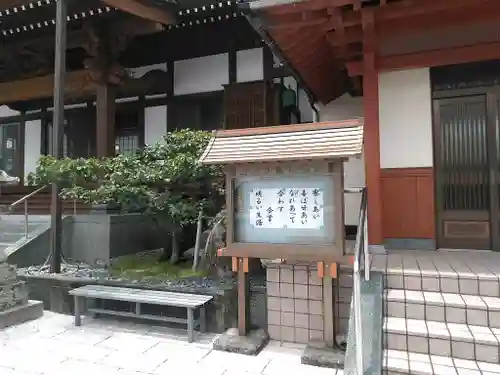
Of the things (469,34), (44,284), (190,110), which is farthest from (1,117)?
(469,34)

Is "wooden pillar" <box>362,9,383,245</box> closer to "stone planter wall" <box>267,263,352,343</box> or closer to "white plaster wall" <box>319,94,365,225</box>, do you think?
"stone planter wall" <box>267,263,352,343</box>

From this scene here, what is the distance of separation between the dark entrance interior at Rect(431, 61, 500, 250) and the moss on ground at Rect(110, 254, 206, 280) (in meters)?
4.06

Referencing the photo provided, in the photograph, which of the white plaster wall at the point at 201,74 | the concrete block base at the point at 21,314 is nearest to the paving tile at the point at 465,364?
the concrete block base at the point at 21,314

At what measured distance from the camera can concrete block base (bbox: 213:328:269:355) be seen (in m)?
4.43

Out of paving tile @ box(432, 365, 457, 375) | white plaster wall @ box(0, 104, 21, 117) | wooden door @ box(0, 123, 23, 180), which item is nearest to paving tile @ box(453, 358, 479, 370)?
paving tile @ box(432, 365, 457, 375)

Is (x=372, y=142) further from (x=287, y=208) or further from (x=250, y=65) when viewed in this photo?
(x=250, y=65)

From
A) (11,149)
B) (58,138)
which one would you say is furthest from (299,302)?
(11,149)

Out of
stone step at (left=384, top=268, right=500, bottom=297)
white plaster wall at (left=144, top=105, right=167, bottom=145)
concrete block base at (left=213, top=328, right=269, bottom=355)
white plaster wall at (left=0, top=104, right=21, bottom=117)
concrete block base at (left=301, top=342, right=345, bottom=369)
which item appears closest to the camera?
stone step at (left=384, top=268, right=500, bottom=297)

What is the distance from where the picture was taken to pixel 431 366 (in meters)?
3.36

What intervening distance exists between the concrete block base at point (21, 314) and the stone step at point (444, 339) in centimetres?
527

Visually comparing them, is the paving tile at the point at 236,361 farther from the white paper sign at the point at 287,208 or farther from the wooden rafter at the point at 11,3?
the wooden rafter at the point at 11,3

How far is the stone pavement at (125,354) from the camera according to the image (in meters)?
4.06

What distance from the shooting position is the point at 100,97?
31.8ft

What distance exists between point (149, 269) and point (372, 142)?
450 cm
